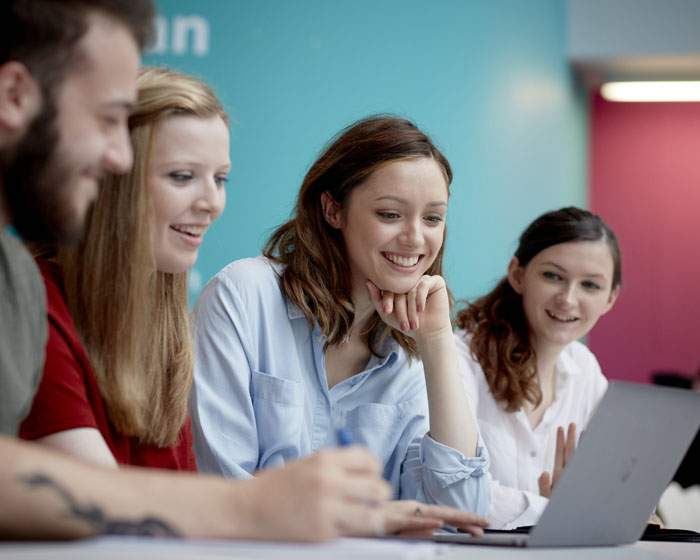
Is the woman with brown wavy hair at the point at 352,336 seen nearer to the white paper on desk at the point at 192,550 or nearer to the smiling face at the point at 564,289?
the smiling face at the point at 564,289

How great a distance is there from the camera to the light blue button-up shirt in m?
1.81

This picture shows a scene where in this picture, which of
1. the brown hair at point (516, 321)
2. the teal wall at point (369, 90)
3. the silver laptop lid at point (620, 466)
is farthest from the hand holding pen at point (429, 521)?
the teal wall at point (369, 90)

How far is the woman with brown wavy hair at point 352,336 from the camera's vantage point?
184 cm

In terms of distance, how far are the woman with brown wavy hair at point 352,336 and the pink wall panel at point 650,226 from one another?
3672 millimetres

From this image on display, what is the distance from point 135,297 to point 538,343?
5.31 ft

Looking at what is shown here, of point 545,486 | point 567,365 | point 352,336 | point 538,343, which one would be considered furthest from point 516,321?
point 352,336

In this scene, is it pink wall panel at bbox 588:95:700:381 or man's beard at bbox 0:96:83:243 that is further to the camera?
pink wall panel at bbox 588:95:700:381

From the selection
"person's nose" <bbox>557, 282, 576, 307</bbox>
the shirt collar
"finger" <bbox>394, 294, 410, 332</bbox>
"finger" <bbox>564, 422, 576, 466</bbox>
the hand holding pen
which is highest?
"person's nose" <bbox>557, 282, 576, 307</bbox>

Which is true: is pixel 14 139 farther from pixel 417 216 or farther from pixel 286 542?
pixel 417 216

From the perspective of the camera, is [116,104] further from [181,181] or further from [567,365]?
[567,365]

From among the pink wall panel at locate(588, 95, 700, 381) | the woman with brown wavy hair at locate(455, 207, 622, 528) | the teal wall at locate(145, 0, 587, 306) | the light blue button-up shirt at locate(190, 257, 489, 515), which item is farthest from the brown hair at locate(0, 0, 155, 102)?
the pink wall panel at locate(588, 95, 700, 381)

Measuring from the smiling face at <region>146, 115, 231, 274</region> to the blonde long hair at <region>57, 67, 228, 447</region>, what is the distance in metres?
0.03

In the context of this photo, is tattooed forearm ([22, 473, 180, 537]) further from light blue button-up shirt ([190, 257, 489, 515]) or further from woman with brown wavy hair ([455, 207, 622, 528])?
woman with brown wavy hair ([455, 207, 622, 528])

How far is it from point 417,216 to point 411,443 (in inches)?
20.1
